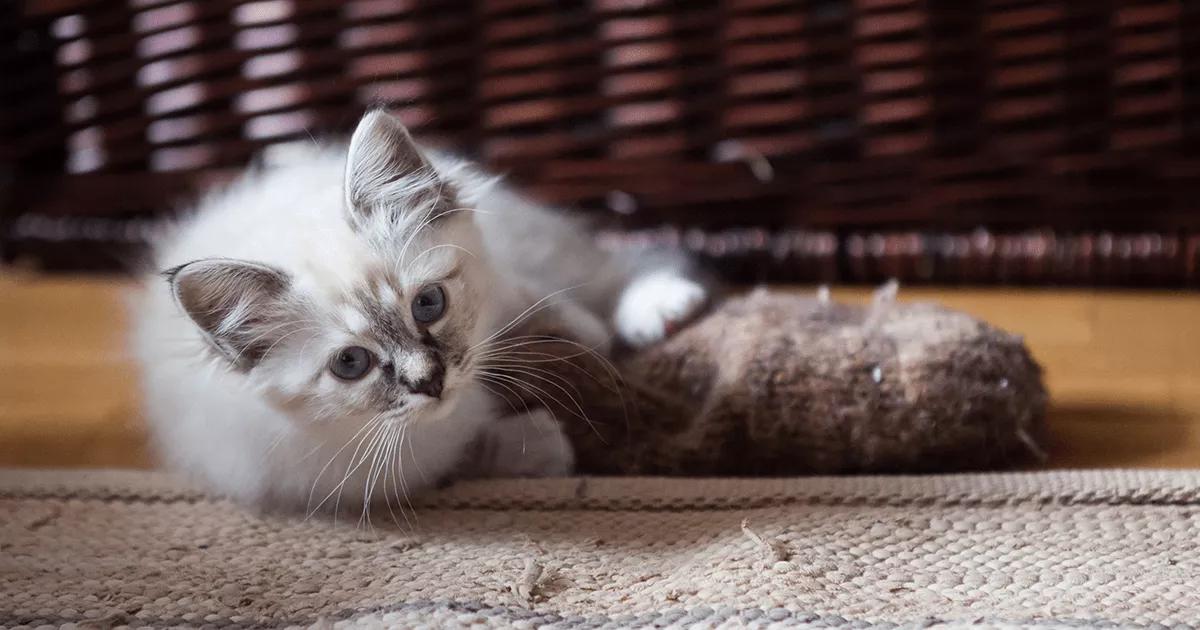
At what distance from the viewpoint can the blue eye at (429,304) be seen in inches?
46.6

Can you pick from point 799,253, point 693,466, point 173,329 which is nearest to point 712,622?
point 693,466

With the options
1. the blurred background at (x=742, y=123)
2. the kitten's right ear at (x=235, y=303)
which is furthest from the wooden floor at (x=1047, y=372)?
the kitten's right ear at (x=235, y=303)

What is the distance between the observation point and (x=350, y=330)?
114 cm

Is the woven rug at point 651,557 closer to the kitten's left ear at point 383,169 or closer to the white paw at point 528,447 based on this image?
the white paw at point 528,447

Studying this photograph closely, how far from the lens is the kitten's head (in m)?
1.13

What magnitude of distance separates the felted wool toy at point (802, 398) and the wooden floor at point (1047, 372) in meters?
0.17

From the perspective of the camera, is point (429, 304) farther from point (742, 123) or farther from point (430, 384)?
point (742, 123)

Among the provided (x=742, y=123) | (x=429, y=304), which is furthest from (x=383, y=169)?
(x=742, y=123)

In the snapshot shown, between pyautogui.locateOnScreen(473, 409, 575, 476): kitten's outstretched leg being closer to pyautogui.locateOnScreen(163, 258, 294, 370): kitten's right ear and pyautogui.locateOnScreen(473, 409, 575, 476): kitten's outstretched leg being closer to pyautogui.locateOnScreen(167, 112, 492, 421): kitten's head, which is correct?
pyautogui.locateOnScreen(167, 112, 492, 421): kitten's head

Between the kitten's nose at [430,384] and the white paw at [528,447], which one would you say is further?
the white paw at [528,447]

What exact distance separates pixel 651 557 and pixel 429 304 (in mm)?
374

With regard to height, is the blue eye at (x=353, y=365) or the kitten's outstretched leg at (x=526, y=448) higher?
the blue eye at (x=353, y=365)

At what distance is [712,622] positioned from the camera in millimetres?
1011

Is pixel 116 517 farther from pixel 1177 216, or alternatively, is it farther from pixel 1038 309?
pixel 1177 216
